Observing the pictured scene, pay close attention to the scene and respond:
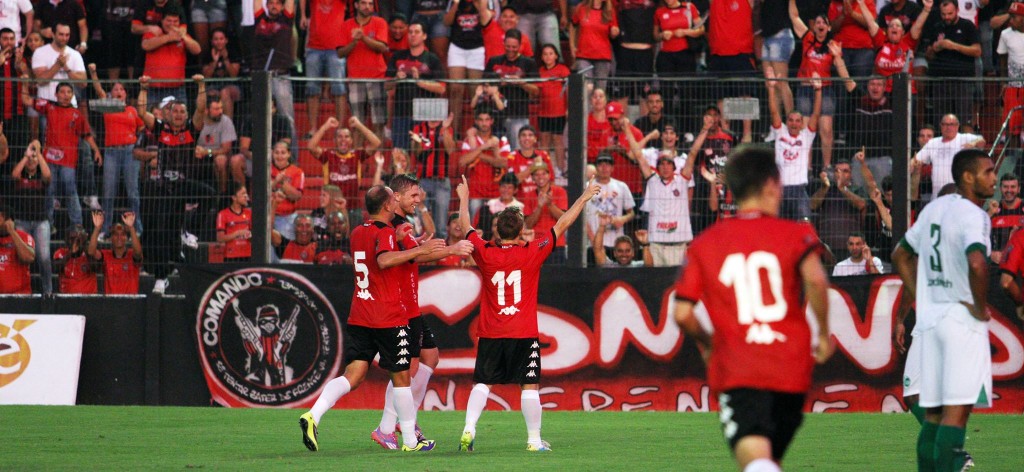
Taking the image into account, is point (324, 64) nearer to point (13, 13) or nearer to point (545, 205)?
point (13, 13)

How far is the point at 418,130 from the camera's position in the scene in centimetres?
1453

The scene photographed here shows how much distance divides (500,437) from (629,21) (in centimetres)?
829

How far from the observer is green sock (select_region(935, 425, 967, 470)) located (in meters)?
6.84

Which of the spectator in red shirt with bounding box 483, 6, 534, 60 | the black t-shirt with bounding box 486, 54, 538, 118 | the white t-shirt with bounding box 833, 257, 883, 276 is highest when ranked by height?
the spectator in red shirt with bounding box 483, 6, 534, 60

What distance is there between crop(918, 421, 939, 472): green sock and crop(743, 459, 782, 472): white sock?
227 cm

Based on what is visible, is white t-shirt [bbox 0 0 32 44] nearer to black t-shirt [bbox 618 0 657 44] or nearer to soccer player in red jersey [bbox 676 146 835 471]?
black t-shirt [bbox 618 0 657 44]

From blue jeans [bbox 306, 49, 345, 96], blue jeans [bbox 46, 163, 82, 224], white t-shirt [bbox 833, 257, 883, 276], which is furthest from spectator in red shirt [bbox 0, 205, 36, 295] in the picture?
white t-shirt [bbox 833, 257, 883, 276]

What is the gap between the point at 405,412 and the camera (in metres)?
9.88

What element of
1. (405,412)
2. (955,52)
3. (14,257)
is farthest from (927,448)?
(14,257)

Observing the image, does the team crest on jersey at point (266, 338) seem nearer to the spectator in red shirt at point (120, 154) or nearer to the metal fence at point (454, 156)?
the metal fence at point (454, 156)

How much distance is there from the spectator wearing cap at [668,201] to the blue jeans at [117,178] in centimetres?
571

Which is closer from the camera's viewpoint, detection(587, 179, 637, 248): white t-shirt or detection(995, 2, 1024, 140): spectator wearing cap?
detection(587, 179, 637, 248): white t-shirt

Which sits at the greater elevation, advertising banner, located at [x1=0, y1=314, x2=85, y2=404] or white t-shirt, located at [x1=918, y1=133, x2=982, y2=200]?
white t-shirt, located at [x1=918, y1=133, x2=982, y2=200]

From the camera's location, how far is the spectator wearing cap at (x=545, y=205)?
1451 cm
